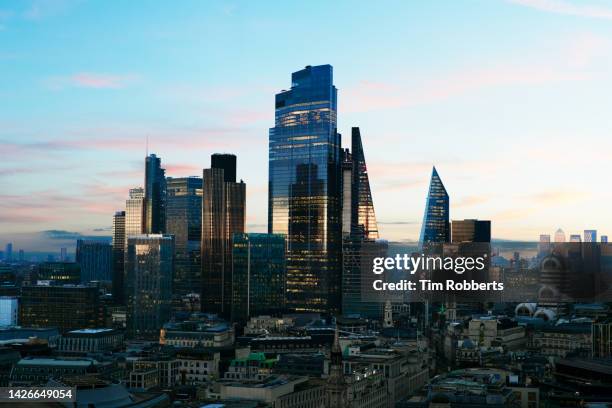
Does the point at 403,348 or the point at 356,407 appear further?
the point at 403,348

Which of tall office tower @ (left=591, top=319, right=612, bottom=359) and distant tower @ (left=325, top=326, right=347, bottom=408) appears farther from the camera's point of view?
tall office tower @ (left=591, top=319, right=612, bottom=359)

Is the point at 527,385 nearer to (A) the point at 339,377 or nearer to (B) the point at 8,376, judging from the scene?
(A) the point at 339,377

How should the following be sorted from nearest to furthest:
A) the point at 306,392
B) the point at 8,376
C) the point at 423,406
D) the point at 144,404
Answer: the point at 144,404
the point at 423,406
the point at 306,392
the point at 8,376

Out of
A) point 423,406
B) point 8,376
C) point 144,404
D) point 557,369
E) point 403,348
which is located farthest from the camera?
point 403,348

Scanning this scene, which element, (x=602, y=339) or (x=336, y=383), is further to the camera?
(x=602, y=339)

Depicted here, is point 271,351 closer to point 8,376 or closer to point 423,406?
point 8,376

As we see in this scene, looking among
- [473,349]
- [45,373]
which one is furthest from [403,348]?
[45,373]

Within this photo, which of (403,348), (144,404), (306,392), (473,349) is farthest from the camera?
(473,349)

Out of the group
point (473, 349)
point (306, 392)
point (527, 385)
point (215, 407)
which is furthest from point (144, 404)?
point (473, 349)

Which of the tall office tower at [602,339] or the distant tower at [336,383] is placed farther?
the tall office tower at [602,339]
